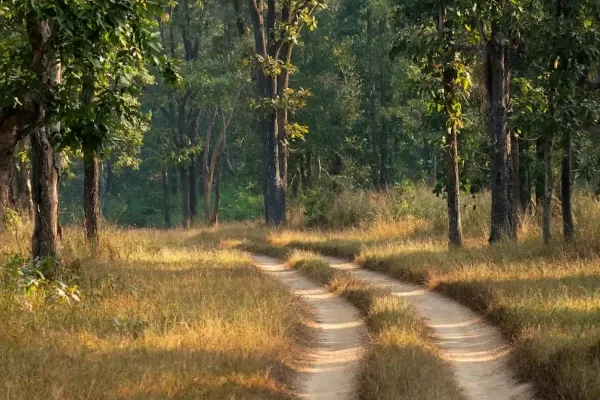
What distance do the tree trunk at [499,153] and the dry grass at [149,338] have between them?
6.32 m

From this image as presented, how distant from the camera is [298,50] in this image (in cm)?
4562

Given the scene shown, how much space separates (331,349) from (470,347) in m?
1.81

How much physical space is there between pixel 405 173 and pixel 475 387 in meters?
49.2

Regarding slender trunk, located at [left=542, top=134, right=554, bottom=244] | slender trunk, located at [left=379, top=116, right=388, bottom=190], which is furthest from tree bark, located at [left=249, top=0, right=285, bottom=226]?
slender trunk, located at [left=379, top=116, right=388, bottom=190]

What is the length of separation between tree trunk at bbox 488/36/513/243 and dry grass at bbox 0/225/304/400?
20.7 feet

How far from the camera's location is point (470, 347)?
9.61 m

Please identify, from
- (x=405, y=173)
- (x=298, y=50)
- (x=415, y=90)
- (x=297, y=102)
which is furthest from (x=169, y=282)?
(x=405, y=173)

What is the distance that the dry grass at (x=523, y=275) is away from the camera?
24.8 ft

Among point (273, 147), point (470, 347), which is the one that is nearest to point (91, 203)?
point (470, 347)

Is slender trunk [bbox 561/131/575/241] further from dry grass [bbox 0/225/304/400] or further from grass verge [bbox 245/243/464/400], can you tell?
dry grass [bbox 0/225/304/400]

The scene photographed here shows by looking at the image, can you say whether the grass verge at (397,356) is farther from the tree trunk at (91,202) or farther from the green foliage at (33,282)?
the tree trunk at (91,202)

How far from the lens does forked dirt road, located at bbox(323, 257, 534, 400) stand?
7.75 m

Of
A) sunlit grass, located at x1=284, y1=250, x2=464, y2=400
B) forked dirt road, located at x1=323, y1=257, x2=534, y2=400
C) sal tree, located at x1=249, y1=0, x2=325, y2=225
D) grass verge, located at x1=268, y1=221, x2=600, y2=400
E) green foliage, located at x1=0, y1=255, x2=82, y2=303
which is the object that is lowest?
forked dirt road, located at x1=323, y1=257, x2=534, y2=400

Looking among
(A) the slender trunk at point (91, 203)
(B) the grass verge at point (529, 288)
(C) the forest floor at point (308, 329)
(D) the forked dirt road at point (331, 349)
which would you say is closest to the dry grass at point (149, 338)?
(C) the forest floor at point (308, 329)
